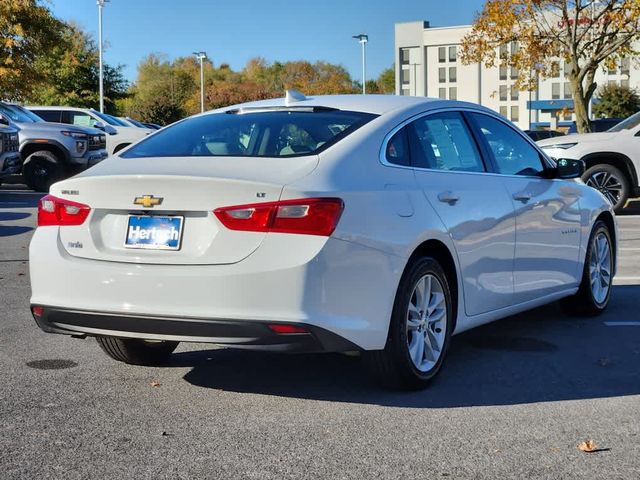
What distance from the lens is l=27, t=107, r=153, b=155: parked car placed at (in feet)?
87.4

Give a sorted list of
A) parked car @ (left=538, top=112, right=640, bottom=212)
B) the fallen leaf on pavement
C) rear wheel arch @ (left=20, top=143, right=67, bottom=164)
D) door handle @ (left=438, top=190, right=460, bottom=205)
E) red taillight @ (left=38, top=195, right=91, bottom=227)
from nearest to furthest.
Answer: the fallen leaf on pavement < red taillight @ (left=38, top=195, right=91, bottom=227) < door handle @ (left=438, top=190, right=460, bottom=205) < parked car @ (left=538, top=112, right=640, bottom=212) < rear wheel arch @ (left=20, top=143, right=67, bottom=164)

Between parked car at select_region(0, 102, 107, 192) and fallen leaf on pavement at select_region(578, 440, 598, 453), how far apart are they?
59.4ft

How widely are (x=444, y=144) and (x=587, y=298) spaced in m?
2.24

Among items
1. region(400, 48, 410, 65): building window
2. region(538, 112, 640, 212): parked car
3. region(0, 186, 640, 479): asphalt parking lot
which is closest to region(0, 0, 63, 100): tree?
region(538, 112, 640, 212): parked car

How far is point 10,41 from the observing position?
2942cm

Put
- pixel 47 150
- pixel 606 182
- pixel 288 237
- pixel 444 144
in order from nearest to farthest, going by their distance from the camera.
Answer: pixel 288 237 < pixel 444 144 < pixel 606 182 < pixel 47 150

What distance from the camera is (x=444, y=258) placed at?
18.0 feet

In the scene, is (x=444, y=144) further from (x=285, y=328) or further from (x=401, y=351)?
(x=285, y=328)

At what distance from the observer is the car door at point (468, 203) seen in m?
5.47

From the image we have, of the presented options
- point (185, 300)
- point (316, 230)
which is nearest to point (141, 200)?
point (185, 300)

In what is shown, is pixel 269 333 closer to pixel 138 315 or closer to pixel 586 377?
pixel 138 315

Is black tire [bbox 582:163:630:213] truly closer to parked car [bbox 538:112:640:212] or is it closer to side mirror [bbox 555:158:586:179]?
parked car [bbox 538:112:640:212]

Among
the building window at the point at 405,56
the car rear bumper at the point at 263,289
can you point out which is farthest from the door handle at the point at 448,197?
the building window at the point at 405,56

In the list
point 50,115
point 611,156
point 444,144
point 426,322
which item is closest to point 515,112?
point 50,115
